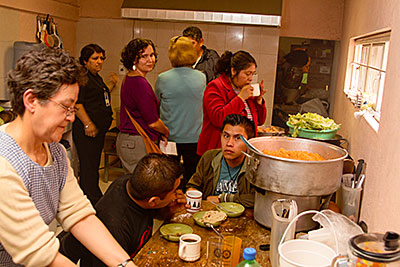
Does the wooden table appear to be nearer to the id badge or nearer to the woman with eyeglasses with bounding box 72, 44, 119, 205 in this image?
the woman with eyeglasses with bounding box 72, 44, 119, 205

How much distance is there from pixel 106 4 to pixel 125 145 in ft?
A: 8.25

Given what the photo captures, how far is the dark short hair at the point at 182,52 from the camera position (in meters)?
3.23

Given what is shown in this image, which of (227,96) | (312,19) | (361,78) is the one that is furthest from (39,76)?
(312,19)

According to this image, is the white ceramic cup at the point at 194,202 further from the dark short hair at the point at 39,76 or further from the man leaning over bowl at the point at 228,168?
the dark short hair at the point at 39,76

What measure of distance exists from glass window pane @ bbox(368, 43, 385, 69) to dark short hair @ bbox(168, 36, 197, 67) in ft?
4.32

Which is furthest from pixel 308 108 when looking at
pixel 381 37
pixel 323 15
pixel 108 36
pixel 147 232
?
pixel 147 232

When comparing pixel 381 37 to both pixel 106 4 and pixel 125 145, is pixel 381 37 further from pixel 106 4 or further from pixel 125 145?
pixel 106 4

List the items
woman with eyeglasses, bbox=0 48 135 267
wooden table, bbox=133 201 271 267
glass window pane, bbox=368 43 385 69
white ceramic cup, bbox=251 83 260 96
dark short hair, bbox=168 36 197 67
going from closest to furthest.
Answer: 1. woman with eyeglasses, bbox=0 48 135 267
2. wooden table, bbox=133 201 271 267
3. glass window pane, bbox=368 43 385 69
4. white ceramic cup, bbox=251 83 260 96
5. dark short hair, bbox=168 36 197 67

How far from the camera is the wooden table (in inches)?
62.5

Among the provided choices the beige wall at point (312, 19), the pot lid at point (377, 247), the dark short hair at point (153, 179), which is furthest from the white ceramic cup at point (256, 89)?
the beige wall at point (312, 19)

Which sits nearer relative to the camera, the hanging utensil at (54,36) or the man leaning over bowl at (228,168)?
the man leaning over bowl at (228,168)

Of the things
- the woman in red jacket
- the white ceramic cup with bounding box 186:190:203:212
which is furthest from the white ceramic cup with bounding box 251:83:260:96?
the white ceramic cup with bounding box 186:190:203:212

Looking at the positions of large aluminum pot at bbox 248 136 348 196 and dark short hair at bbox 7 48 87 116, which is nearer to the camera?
dark short hair at bbox 7 48 87 116

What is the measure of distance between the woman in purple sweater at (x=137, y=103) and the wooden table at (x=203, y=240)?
3.86 feet
